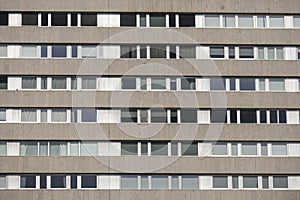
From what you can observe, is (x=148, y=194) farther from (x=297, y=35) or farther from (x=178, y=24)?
(x=297, y=35)

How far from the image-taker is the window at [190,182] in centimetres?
4522

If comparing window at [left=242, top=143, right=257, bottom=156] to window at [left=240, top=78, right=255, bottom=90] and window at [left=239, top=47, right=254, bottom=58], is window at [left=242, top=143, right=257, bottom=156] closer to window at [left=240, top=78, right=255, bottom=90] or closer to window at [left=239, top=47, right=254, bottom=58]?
window at [left=240, top=78, right=255, bottom=90]

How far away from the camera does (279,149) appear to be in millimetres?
46000

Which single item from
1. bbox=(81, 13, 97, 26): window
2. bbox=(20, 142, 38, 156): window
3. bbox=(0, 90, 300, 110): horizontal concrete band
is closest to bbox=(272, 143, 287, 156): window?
bbox=(0, 90, 300, 110): horizontal concrete band

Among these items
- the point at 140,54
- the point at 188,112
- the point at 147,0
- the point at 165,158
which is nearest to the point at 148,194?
the point at 165,158

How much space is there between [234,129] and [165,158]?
14.8 feet

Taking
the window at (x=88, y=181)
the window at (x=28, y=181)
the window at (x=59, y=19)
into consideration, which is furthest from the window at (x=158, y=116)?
the window at (x=28, y=181)

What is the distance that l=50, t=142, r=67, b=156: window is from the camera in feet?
148

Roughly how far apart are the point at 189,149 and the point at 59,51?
979cm

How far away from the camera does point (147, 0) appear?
153 ft

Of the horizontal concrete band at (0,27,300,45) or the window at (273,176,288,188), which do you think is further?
the horizontal concrete band at (0,27,300,45)

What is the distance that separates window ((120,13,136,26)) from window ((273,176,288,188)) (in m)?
12.7

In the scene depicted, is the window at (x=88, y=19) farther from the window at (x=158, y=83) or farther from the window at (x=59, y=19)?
the window at (x=158, y=83)

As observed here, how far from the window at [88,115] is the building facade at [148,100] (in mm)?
60
